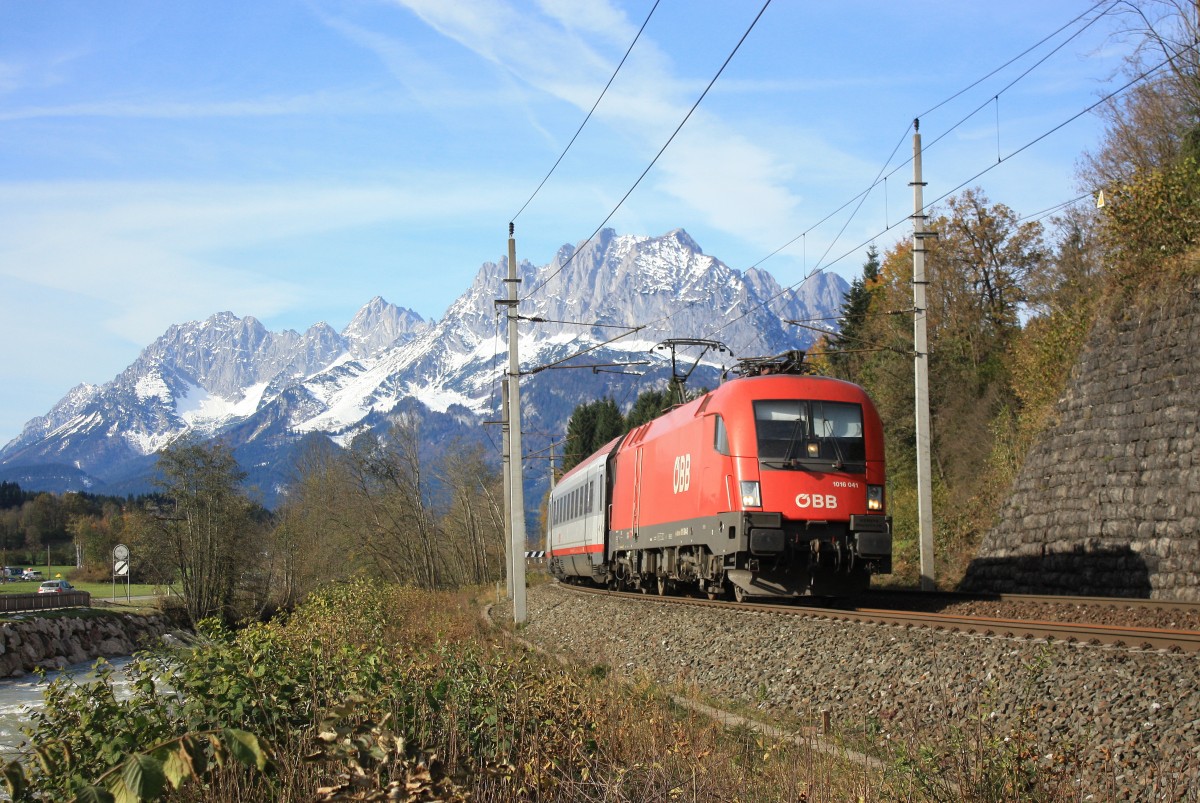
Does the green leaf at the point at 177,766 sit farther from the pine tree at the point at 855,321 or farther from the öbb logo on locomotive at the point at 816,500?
the pine tree at the point at 855,321

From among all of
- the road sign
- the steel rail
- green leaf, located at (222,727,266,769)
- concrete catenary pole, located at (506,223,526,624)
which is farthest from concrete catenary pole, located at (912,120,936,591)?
the road sign

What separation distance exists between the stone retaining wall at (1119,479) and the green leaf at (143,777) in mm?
16023

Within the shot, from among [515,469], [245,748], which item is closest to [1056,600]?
[515,469]

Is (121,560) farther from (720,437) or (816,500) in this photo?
(816,500)

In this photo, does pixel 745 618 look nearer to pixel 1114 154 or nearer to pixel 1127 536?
pixel 1127 536

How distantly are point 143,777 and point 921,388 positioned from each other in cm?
1934

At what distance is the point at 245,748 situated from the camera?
145 inches

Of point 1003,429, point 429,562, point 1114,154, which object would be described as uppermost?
point 1114,154

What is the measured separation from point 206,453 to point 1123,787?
4837cm

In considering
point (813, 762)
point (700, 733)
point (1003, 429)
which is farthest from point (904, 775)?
point (1003, 429)

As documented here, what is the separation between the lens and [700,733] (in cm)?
827

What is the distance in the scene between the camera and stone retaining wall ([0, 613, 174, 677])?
39844 millimetres

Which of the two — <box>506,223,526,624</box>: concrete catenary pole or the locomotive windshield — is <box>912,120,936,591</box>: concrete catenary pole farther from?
<box>506,223,526,624</box>: concrete catenary pole

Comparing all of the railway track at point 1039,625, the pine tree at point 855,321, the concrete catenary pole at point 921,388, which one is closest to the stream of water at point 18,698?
the railway track at point 1039,625
